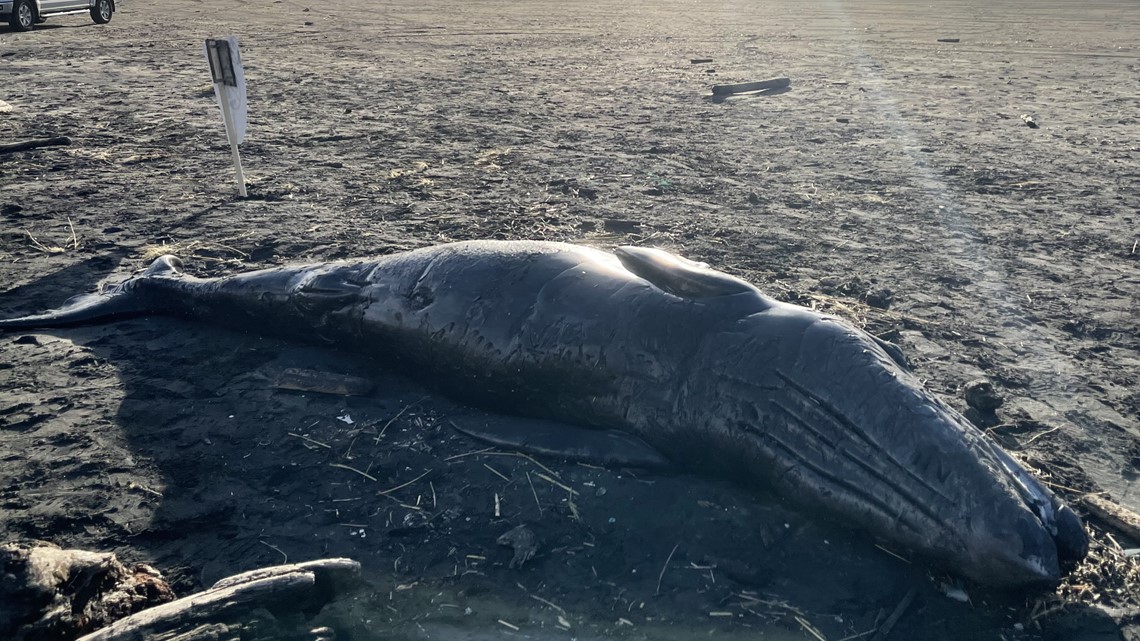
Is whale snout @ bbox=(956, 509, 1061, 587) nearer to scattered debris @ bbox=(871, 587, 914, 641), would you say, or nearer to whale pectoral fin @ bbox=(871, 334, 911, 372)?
scattered debris @ bbox=(871, 587, 914, 641)

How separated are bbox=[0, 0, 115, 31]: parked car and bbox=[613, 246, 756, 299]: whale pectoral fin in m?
22.9

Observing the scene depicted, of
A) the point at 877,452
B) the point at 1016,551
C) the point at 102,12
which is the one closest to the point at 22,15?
the point at 102,12

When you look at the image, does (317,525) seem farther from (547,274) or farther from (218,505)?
(547,274)

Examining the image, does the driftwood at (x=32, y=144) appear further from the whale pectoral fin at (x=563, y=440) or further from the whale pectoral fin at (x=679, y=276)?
the whale pectoral fin at (x=679, y=276)

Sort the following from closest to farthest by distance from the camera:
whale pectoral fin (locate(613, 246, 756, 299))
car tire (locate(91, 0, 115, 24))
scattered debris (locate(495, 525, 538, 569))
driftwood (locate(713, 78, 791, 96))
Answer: scattered debris (locate(495, 525, 538, 569)) → whale pectoral fin (locate(613, 246, 756, 299)) → driftwood (locate(713, 78, 791, 96)) → car tire (locate(91, 0, 115, 24))

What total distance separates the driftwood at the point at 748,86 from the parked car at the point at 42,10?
18036mm

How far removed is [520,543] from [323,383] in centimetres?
188

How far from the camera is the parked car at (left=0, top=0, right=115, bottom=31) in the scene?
21281mm

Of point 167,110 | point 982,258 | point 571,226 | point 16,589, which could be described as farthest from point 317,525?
point 167,110

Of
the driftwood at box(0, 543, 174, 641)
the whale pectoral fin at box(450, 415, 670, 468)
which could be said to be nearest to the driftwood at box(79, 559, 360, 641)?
the driftwood at box(0, 543, 174, 641)

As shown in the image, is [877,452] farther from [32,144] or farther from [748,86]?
[748,86]

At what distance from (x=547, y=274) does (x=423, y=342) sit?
2.78 feet

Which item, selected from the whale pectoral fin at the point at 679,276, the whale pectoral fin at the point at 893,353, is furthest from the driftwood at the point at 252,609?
the whale pectoral fin at the point at 893,353

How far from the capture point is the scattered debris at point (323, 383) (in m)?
5.16
